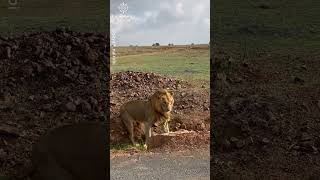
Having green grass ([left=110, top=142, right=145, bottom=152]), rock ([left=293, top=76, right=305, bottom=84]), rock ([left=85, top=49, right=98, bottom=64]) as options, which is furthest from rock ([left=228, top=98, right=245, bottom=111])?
rock ([left=85, top=49, right=98, bottom=64])

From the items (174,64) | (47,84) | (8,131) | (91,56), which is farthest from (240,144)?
(8,131)

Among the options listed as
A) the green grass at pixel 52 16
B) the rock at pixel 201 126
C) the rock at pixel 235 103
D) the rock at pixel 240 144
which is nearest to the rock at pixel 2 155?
the green grass at pixel 52 16

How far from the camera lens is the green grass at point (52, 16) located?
22.9ft

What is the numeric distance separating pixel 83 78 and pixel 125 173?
1731 mm

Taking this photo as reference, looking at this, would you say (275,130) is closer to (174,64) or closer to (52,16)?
(174,64)

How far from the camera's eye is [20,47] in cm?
729

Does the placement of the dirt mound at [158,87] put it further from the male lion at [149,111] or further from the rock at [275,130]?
the rock at [275,130]

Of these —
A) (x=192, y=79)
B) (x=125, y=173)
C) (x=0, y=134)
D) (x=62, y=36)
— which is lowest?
(x=125, y=173)

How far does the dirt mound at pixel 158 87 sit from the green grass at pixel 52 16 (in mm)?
810

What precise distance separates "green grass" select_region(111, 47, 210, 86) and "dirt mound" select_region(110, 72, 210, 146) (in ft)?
0.35

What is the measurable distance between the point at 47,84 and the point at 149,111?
1574mm

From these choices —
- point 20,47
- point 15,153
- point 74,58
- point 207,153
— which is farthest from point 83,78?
point 207,153

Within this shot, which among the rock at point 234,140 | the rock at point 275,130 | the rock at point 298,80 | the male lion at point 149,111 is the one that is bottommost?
the rock at point 234,140

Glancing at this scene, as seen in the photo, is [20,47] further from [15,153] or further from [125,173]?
[125,173]
